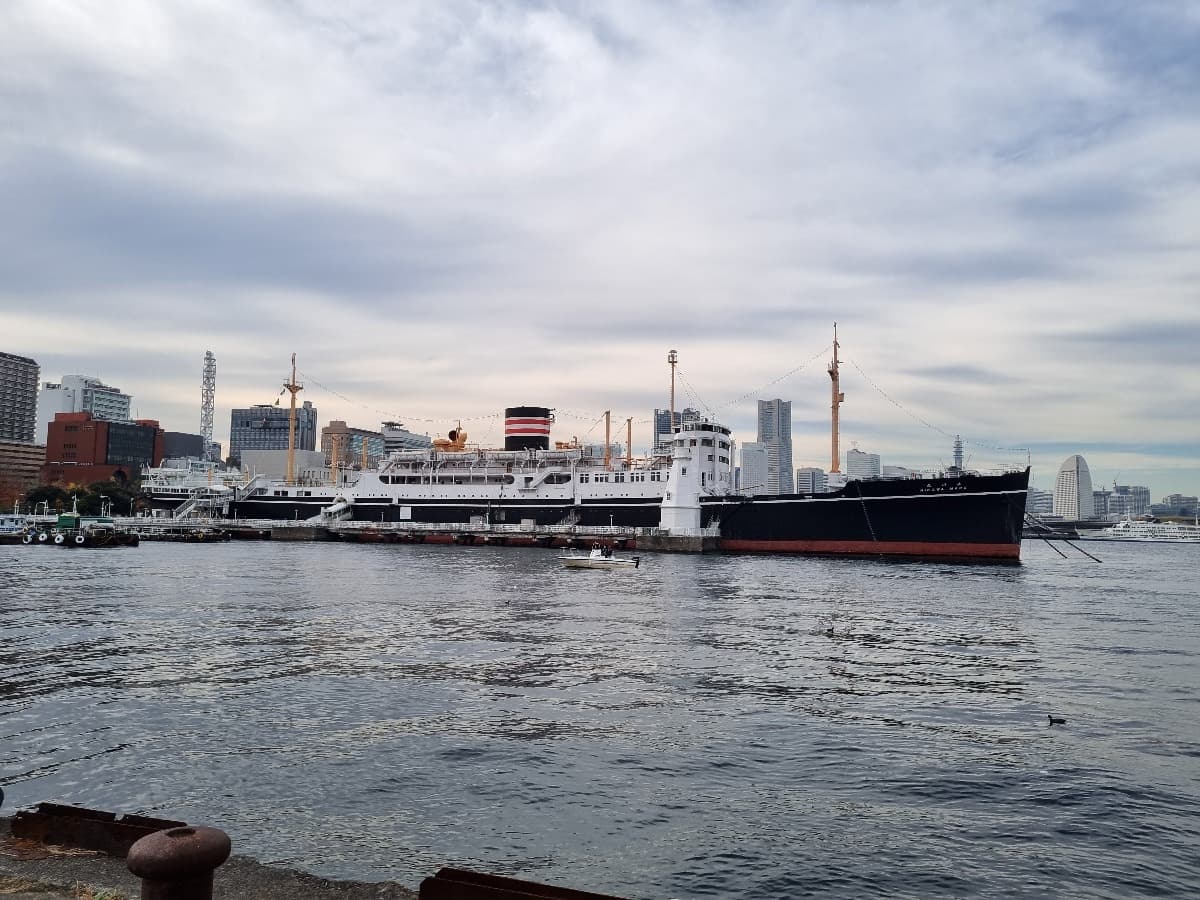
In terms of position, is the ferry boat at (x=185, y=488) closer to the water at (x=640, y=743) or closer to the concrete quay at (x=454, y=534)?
the concrete quay at (x=454, y=534)

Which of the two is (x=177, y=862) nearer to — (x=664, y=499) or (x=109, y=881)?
(x=109, y=881)

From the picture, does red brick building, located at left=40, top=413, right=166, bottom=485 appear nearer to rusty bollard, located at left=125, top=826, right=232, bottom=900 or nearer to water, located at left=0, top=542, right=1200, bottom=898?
water, located at left=0, top=542, right=1200, bottom=898

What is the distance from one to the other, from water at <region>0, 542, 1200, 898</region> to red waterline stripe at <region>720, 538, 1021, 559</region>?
33585 millimetres

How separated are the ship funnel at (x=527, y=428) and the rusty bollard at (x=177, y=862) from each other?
294 feet

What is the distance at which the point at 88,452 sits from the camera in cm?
15362

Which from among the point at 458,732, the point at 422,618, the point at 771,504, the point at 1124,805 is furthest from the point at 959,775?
the point at 771,504

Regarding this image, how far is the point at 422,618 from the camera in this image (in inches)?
1205

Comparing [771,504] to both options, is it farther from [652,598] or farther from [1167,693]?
[1167,693]

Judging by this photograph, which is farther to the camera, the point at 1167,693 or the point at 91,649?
the point at 91,649

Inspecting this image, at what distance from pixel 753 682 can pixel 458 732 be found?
804cm

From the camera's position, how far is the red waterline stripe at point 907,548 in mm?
64750

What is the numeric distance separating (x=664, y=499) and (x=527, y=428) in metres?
22.4

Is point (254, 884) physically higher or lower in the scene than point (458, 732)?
higher

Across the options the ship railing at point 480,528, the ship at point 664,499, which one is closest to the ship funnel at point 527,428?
the ship at point 664,499
